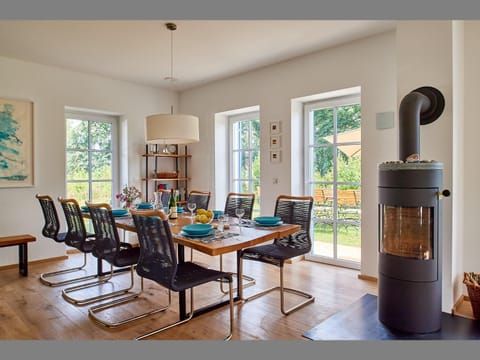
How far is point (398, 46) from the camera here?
2.75 metres

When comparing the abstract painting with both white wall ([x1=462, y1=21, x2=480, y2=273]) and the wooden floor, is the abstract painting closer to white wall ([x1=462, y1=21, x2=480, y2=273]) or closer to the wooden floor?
the wooden floor

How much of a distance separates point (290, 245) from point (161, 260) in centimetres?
130

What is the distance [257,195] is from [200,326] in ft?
8.54

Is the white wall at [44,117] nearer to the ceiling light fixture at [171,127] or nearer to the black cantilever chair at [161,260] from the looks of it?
the ceiling light fixture at [171,127]

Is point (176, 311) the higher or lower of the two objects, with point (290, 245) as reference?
lower

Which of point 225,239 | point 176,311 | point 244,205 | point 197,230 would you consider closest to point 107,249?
point 176,311

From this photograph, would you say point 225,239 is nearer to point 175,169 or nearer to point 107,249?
point 107,249

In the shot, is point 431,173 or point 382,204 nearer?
point 431,173

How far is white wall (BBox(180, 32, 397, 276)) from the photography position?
3.40 meters

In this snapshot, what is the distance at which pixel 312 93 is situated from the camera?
3.96 m

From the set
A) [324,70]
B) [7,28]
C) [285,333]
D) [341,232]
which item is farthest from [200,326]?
[7,28]

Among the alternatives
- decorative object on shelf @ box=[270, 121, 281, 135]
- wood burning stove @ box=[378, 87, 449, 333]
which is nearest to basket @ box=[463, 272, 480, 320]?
wood burning stove @ box=[378, 87, 449, 333]

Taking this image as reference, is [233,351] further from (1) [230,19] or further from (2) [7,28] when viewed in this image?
(2) [7,28]

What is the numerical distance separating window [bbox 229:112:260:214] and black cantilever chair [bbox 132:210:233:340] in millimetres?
2625
